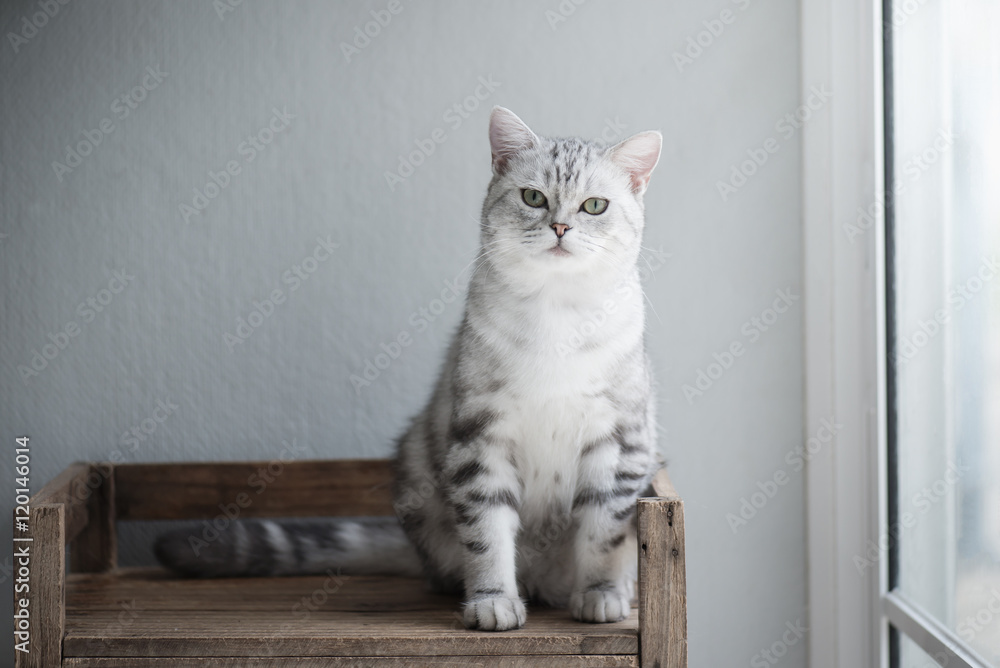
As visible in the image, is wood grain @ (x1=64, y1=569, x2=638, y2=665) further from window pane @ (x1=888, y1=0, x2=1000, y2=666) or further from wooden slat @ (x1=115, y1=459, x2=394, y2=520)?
window pane @ (x1=888, y1=0, x2=1000, y2=666)

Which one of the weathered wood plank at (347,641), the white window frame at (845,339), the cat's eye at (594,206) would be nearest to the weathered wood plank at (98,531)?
the weathered wood plank at (347,641)

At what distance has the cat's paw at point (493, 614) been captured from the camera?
3.96 feet

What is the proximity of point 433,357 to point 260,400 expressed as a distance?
1.34 ft

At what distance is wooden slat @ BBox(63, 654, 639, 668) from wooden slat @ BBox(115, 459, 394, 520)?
0.56 meters

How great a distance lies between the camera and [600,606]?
4.11 feet

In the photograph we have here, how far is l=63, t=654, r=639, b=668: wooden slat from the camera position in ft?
3.83

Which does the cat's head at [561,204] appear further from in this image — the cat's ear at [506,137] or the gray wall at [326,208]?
the gray wall at [326,208]

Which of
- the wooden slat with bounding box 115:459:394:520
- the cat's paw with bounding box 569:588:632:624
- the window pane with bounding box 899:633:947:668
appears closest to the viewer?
the cat's paw with bounding box 569:588:632:624

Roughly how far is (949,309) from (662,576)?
29.4 inches

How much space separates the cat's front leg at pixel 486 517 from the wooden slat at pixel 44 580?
0.59 metres

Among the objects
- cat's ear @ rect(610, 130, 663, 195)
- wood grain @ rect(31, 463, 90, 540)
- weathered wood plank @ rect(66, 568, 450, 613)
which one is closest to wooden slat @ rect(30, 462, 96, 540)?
wood grain @ rect(31, 463, 90, 540)

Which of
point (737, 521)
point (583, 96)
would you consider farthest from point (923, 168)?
point (737, 521)

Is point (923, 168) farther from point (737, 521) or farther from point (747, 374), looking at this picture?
point (737, 521)

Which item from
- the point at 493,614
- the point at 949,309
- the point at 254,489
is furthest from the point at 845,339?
the point at 254,489
